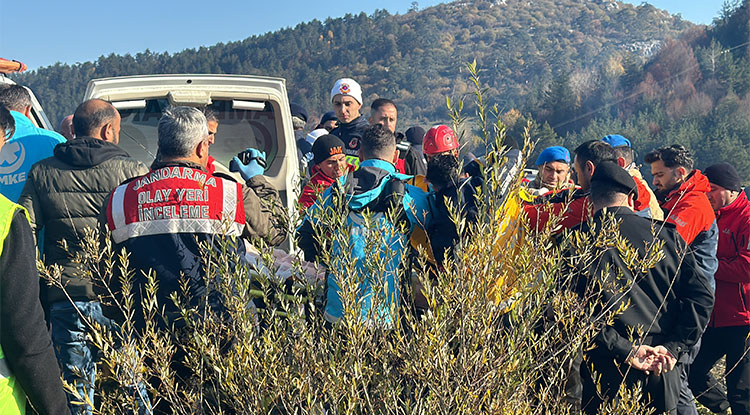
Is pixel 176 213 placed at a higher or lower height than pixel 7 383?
higher

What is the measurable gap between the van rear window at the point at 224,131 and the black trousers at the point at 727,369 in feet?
12.1

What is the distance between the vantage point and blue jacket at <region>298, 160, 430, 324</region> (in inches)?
90.3

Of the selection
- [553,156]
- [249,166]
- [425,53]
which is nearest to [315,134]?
[249,166]

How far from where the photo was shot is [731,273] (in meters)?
4.72

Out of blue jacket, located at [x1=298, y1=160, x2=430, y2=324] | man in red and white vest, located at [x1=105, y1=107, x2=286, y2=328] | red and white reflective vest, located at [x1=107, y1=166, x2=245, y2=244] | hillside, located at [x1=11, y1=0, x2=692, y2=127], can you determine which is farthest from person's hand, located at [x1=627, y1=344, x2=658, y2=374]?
hillside, located at [x1=11, y1=0, x2=692, y2=127]

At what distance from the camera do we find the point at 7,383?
6.51ft

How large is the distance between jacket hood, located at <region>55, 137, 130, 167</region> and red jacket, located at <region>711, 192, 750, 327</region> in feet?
13.0

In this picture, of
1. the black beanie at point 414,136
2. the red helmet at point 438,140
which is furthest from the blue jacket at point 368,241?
the black beanie at point 414,136

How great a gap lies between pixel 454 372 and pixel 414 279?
127 centimetres

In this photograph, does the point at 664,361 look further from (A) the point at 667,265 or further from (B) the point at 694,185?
(B) the point at 694,185

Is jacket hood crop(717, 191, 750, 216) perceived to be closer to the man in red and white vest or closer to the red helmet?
the red helmet

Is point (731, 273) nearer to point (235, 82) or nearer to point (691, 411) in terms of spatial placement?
point (691, 411)

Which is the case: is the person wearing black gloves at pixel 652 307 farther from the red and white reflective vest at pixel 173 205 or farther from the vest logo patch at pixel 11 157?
the vest logo patch at pixel 11 157

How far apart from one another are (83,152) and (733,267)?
4.15 m
